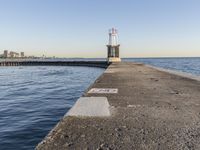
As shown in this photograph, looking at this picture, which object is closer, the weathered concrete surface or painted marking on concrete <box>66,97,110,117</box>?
the weathered concrete surface

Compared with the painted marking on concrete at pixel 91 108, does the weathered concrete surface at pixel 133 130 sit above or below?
below

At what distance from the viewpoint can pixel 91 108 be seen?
7266mm

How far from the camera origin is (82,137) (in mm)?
4914

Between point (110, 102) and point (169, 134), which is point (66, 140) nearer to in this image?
point (169, 134)

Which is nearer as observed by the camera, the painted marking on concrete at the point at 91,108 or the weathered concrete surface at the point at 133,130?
the weathered concrete surface at the point at 133,130

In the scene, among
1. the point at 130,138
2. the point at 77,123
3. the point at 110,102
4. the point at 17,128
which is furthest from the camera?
the point at 17,128

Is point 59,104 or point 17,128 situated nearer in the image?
point 17,128

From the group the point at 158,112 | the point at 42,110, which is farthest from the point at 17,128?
the point at 158,112

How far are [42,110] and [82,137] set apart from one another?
29.9 ft

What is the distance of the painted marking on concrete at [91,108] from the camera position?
21.6 feet

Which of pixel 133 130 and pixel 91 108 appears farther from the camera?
pixel 91 108

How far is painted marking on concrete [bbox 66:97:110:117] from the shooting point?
21.6ft

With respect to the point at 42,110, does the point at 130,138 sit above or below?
above

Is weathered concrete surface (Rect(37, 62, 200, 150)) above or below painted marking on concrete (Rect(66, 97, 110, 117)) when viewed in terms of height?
below
